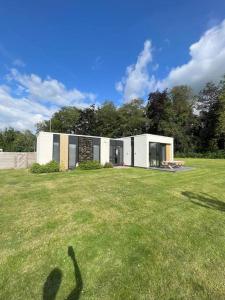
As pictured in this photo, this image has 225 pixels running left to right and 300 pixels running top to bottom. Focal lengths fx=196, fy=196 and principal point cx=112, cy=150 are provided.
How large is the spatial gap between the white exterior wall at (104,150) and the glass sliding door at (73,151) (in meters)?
2.79

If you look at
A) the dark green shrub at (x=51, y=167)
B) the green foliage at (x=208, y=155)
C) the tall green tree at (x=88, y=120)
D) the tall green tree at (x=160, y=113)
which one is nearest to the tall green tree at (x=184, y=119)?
the tall green tree at (x=160, y=113)

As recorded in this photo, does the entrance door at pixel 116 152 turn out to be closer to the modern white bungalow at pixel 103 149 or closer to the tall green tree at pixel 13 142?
the modern white bungalow at pixel 103 149

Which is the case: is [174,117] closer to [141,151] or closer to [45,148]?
[141,151]

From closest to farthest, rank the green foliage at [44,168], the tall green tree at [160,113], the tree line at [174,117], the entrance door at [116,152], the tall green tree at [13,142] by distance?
1. the green foliage at [44,168]
2. the entrance door at [116,152]
3. the tree line at [174,117]
4. the tall green tree at [160,113]
5. the tall green tree at [13,142]

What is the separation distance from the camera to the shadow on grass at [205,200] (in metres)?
6.54

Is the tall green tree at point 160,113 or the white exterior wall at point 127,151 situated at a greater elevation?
the tall green tree at point 160,113

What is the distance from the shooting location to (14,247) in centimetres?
384

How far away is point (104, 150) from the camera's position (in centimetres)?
2041

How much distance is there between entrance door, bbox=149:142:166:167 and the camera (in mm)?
19092

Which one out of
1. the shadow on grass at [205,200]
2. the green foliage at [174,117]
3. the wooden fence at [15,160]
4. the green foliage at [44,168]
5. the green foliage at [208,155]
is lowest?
the shadow on grass at [205,200]

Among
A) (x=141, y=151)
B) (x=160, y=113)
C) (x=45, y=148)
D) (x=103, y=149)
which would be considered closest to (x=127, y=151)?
(x=141, y=151)

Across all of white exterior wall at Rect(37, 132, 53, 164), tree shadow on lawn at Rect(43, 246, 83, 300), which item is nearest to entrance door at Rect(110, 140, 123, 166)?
white exterior wall at Rect(37, 132, 53, 164)

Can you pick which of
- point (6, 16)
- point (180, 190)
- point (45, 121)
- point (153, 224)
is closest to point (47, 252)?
point (153, 224)

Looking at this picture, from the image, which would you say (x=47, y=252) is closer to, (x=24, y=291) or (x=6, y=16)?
(x=24, y=291)
